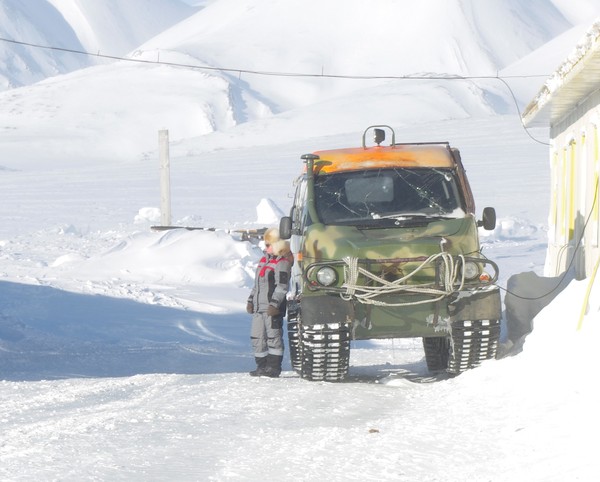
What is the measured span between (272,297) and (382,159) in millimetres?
1815

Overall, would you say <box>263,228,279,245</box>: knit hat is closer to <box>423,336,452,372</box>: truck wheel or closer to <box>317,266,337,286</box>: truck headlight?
<box>317,266,337,286</box>: truck headlight

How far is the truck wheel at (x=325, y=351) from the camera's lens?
33.6ft

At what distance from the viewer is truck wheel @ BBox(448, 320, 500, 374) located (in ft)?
33.6

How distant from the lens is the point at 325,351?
34.0 feet

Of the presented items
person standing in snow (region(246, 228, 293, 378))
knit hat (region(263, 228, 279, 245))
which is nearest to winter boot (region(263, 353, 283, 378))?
person standing in snow (region(246, 228, 293, 378))

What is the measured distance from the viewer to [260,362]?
450 inches

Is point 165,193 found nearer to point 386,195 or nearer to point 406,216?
point 386,195

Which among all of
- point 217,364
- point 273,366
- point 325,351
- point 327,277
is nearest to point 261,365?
point 273,366

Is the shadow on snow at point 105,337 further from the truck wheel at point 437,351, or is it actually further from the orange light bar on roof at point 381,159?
the orange light bar on roof at point 381,159

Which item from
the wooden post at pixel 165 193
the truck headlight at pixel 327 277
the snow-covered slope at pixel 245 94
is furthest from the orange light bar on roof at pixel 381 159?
the snow-covered slope at pixel 245 94

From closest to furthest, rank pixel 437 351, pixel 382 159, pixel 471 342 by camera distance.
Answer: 1. pixel 471 342
2. pixel 382 159
3. pixel 437 351

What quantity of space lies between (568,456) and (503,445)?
2.40ft

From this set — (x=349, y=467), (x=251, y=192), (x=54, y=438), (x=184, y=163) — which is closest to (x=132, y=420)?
(x=54, y=438)

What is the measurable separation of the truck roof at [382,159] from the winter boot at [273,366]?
189 cm
